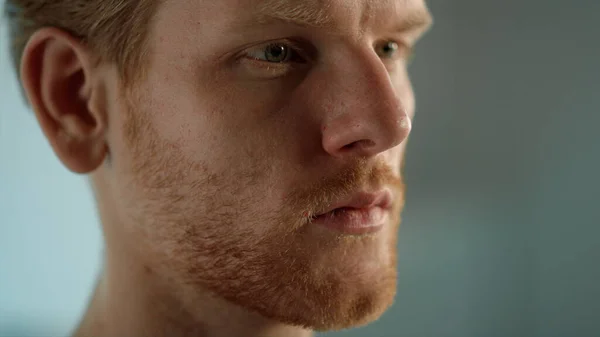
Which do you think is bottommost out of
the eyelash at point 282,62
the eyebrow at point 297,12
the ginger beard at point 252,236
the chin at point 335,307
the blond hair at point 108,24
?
the chin at point 335,307

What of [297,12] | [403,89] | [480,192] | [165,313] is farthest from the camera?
[480,192]

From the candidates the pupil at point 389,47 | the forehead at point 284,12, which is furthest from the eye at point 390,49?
the forehead at point 284,12

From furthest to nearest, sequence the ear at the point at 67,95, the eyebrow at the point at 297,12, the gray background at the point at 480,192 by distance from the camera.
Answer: the gray background at the point at 480,192 → the ear at the point at 67,95 → the eyebrow at the point at 297,12

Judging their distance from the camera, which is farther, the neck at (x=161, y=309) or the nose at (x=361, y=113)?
the neck at (x=161, y=309)

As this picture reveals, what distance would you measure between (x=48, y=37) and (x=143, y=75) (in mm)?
175

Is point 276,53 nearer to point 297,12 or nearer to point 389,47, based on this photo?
point 297,12

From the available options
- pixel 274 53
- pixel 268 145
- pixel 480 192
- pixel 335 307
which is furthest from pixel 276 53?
pixel 480 192

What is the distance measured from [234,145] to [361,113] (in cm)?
18

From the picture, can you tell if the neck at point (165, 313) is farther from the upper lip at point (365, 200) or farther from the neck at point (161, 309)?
the upper lip at point (365, 200)

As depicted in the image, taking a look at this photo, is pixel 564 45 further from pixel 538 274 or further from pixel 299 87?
pixel 299 87

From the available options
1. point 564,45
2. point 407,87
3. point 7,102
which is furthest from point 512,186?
point 7,102

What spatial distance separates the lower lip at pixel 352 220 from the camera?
2.84ft

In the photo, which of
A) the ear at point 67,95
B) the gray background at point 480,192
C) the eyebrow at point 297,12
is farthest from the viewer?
the gray background at point 480,192

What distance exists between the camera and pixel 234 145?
2.77ft
